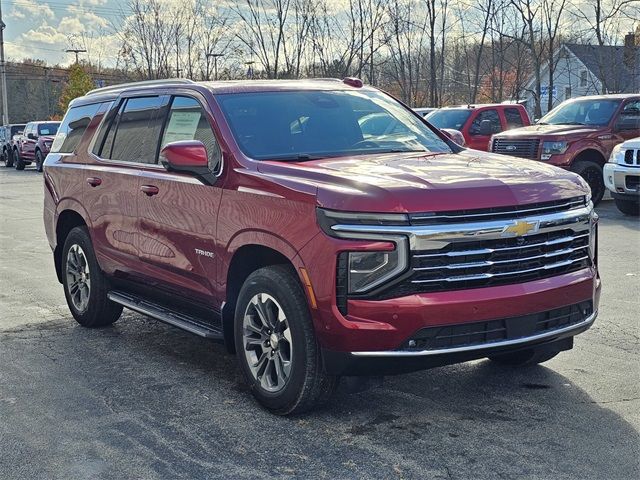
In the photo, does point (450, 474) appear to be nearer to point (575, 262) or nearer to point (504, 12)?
point (575, 262)

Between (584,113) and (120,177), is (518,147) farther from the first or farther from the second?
(120,177)

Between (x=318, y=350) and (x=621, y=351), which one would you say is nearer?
(x=318, y=350)

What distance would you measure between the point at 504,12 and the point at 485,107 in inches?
438

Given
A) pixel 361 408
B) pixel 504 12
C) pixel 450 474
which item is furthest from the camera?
pixel 504 12

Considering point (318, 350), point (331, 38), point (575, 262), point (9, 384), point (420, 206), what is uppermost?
point (331, 38)

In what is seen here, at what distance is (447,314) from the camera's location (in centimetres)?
418

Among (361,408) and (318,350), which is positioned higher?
(318,350)

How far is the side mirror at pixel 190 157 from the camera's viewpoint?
5.20 meters

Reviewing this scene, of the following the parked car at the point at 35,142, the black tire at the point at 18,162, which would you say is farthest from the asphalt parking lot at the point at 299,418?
the black tire at the point at 18,162

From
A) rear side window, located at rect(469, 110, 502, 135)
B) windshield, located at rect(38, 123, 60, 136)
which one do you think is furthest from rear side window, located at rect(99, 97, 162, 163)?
windshield, located at rect(38, 123, 60, 136)

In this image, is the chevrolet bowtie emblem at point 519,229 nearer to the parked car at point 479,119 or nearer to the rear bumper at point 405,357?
the rear bumper at point 405,357

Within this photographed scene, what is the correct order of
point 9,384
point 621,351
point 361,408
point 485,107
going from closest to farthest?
point 361,408 → point 9,384 → point 621,351 → point 485,107

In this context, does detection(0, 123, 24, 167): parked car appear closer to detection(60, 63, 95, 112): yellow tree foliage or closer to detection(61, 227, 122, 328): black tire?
detection(60, 63, 95, 112): yellow tree foliage

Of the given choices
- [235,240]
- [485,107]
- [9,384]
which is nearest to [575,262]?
[235,240]
